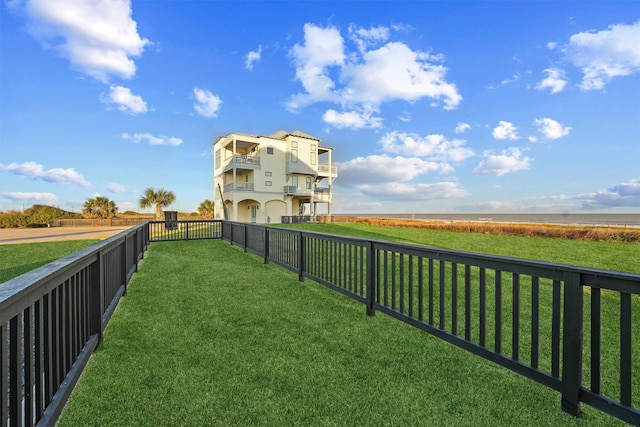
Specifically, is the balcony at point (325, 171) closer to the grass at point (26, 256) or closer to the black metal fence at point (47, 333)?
the grass at point (26, 256)

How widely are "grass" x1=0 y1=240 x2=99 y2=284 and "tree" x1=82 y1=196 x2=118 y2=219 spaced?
3193 cm

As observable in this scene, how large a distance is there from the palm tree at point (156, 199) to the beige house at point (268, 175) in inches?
606

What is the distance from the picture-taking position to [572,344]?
1.91 m

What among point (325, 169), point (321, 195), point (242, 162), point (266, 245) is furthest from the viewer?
point (325, 169)

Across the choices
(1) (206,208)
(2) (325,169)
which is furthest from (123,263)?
(1) (206,208)

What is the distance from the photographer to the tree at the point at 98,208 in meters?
37.7

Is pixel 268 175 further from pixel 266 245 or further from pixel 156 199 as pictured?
pixel 156 199

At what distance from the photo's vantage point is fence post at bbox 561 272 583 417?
187 centimetres

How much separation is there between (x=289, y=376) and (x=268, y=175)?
25.2m

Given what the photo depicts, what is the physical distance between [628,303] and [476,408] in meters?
1.11

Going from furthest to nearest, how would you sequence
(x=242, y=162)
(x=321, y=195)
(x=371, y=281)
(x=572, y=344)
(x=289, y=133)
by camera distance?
(x=321, y=195)
(x=289, y=133)
(x=242, y=162)
(x=371, y=281)
(x=572, y=344)

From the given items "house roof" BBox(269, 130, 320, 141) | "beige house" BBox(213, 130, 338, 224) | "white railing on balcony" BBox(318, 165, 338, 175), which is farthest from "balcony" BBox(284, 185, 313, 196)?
"house roof" BBox(269, 130, 320, 141)

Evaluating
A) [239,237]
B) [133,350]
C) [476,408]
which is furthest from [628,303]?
[239,237]

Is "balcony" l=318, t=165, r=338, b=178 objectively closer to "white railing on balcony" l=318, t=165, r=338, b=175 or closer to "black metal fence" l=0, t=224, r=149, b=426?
"white railing on balcony" l=318, t=165, r=338, b=175
